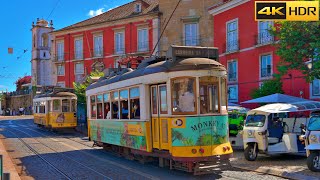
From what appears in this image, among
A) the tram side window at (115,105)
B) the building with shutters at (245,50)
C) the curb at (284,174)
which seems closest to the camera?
the curb at (284,174)

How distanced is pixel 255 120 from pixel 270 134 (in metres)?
0.70

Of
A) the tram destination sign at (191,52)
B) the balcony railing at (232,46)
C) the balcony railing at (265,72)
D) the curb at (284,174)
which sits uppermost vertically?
the balcony railing at (232,46)

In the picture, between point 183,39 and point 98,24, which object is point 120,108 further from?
point 98,24

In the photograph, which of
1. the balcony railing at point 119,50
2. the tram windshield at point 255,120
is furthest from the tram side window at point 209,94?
the balcony railing at point 119,50

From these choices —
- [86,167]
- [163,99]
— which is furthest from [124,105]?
[163,99]

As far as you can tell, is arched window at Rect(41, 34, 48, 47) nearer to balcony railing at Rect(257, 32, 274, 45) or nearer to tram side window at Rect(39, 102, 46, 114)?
tram side window at Rect(39, 102, 46, 114)

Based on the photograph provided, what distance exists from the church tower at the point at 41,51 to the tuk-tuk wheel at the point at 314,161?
6615cm

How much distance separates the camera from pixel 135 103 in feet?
42.5

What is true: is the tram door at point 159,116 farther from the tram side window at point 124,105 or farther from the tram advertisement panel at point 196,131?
the tram side window at point 124,105

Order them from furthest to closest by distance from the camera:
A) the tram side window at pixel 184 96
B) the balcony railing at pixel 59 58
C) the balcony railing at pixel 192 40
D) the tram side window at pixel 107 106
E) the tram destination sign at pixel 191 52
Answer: the balcony railing at pixel 59 58, the balcony railing at pixel 192 40, the tram side window at pixel 107 106, the tram destination sign at pixel 191 52, the tram side window at pixel 184 96

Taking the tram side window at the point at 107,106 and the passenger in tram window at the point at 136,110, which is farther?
the tram side window at the point at 107,106

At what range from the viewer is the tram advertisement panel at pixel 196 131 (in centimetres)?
1089

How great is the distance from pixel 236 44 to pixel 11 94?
67.0m

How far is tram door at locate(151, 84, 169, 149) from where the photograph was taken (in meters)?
11.5
